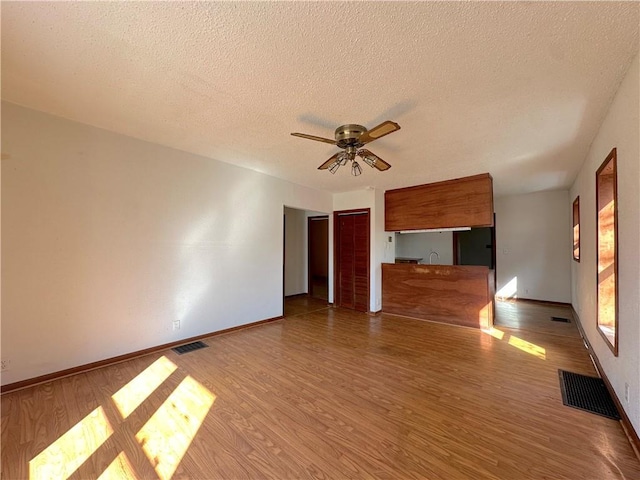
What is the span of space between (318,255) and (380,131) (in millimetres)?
5818

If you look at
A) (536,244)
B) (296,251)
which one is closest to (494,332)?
(536,244)

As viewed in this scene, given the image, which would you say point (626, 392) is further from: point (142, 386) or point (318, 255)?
point (318, 255)

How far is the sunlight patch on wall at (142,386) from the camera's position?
2.08m

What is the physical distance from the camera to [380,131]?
82.8 inches

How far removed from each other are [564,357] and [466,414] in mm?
1959

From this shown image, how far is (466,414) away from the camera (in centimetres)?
197

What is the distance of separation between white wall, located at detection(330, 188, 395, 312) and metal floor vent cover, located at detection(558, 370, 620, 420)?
2.84 meters

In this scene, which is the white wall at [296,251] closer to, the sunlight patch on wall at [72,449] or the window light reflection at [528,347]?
the window light reflection at [528,347]

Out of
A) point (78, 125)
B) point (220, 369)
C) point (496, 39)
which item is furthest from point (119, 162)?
point (496, 39)

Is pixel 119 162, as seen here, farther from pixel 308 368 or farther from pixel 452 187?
pixel 452 187

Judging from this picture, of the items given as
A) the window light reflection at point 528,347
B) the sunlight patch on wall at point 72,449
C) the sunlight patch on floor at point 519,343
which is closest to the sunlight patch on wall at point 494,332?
the sunlight patch on floor at point 519,343

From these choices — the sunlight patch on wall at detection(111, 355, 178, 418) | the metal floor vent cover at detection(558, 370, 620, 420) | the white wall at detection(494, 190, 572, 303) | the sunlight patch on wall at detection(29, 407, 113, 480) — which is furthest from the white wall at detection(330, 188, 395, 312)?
the sunlight patch on wall at detection(29, 407, 113, 480)

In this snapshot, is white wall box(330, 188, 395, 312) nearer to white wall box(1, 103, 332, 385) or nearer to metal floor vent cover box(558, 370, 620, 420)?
white wall box(1, 103, 332, 385)

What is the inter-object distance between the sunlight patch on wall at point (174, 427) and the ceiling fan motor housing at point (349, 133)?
252cm
